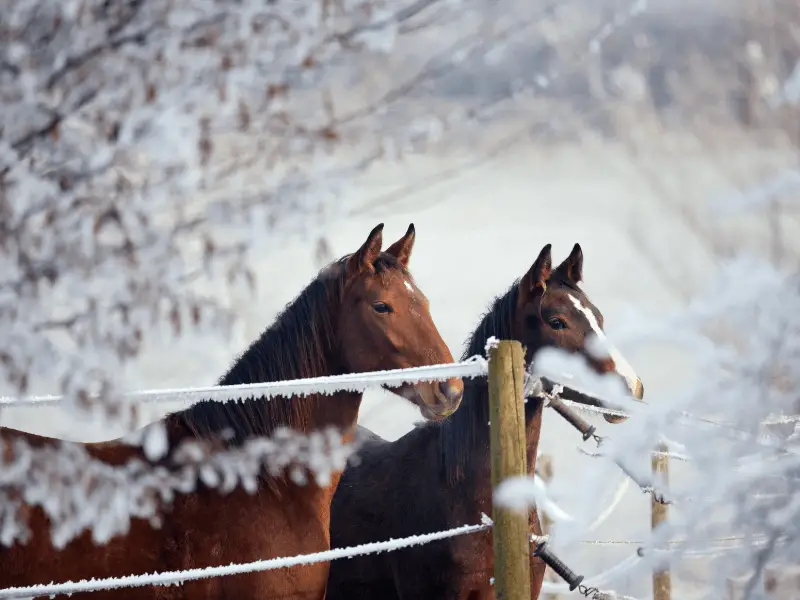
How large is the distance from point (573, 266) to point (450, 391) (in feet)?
5.51

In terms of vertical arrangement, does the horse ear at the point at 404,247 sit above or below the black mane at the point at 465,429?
above

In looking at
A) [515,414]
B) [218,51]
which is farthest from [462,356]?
[218,51]

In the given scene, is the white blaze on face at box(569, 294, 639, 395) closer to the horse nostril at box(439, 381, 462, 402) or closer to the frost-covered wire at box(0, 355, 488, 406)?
the horse nostril at box(439, 381, 462, 402)

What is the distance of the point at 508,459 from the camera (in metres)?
3.05

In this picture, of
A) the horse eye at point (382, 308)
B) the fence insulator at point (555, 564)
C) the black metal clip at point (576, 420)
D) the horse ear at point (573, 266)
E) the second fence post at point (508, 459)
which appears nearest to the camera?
the second fence post at point (508, 459)

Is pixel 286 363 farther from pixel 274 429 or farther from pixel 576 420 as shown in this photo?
pixel 576 420

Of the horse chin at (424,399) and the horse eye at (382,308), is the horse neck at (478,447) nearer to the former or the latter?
the horse chin at (424,399)

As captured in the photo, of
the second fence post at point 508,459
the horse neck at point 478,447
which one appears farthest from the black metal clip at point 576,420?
the second fence post at point 508,459

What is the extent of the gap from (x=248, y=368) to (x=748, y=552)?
263 cm

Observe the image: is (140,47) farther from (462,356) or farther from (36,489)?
(462,356)

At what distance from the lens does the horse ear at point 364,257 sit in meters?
4.15

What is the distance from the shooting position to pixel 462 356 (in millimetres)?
5035

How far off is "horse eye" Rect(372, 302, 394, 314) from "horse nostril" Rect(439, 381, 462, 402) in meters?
0.39

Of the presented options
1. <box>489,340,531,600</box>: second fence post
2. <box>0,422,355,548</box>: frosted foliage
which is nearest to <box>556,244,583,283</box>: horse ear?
<box>0,422,355,548</box>: frosted foliage
